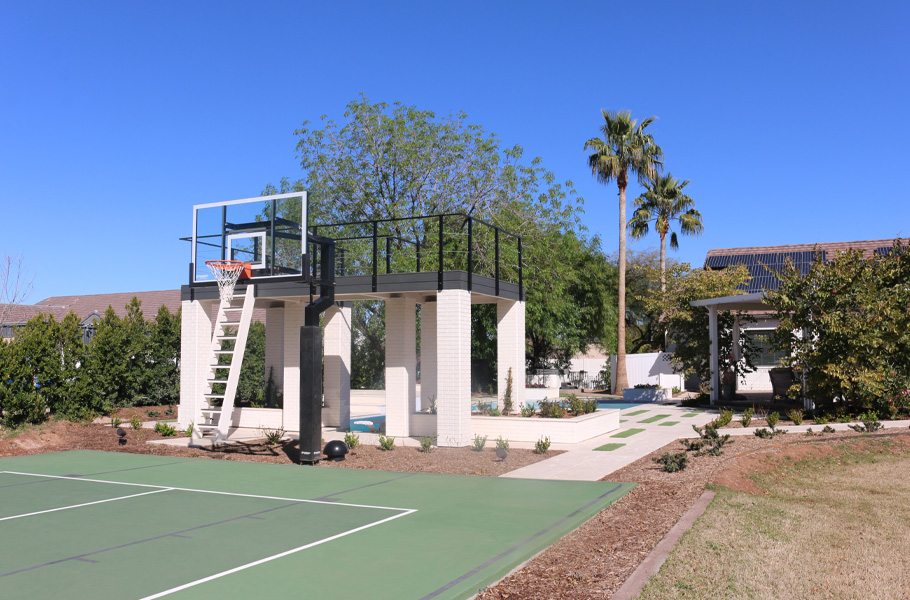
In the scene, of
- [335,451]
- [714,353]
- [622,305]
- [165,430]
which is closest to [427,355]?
[335,451]

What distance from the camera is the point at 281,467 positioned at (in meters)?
13.2

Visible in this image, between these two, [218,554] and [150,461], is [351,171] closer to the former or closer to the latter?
[150,461]

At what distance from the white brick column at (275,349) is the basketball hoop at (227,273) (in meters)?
4.36

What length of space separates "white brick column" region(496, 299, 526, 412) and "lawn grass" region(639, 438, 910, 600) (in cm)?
752

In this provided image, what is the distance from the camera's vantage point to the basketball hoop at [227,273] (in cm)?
1589

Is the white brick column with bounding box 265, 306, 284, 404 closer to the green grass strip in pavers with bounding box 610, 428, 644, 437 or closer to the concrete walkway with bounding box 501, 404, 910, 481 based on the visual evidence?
the concrete walkway with bounding box 501, 404, 910, 481

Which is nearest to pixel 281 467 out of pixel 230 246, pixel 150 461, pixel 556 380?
pixel 150 461

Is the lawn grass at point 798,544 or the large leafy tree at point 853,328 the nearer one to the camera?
the lawn grass at point 798,544

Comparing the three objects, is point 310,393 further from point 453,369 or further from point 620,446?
point 620,446

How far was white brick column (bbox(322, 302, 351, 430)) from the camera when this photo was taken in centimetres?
1841

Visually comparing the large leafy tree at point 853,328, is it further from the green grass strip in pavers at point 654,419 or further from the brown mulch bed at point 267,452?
the brown mulch bed at point 267,452

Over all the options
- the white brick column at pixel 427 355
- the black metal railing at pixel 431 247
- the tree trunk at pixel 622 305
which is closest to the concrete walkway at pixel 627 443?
the white brick column at pixel 427 355

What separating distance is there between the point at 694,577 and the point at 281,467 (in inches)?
→ 350

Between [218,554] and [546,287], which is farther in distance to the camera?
[546,287]
